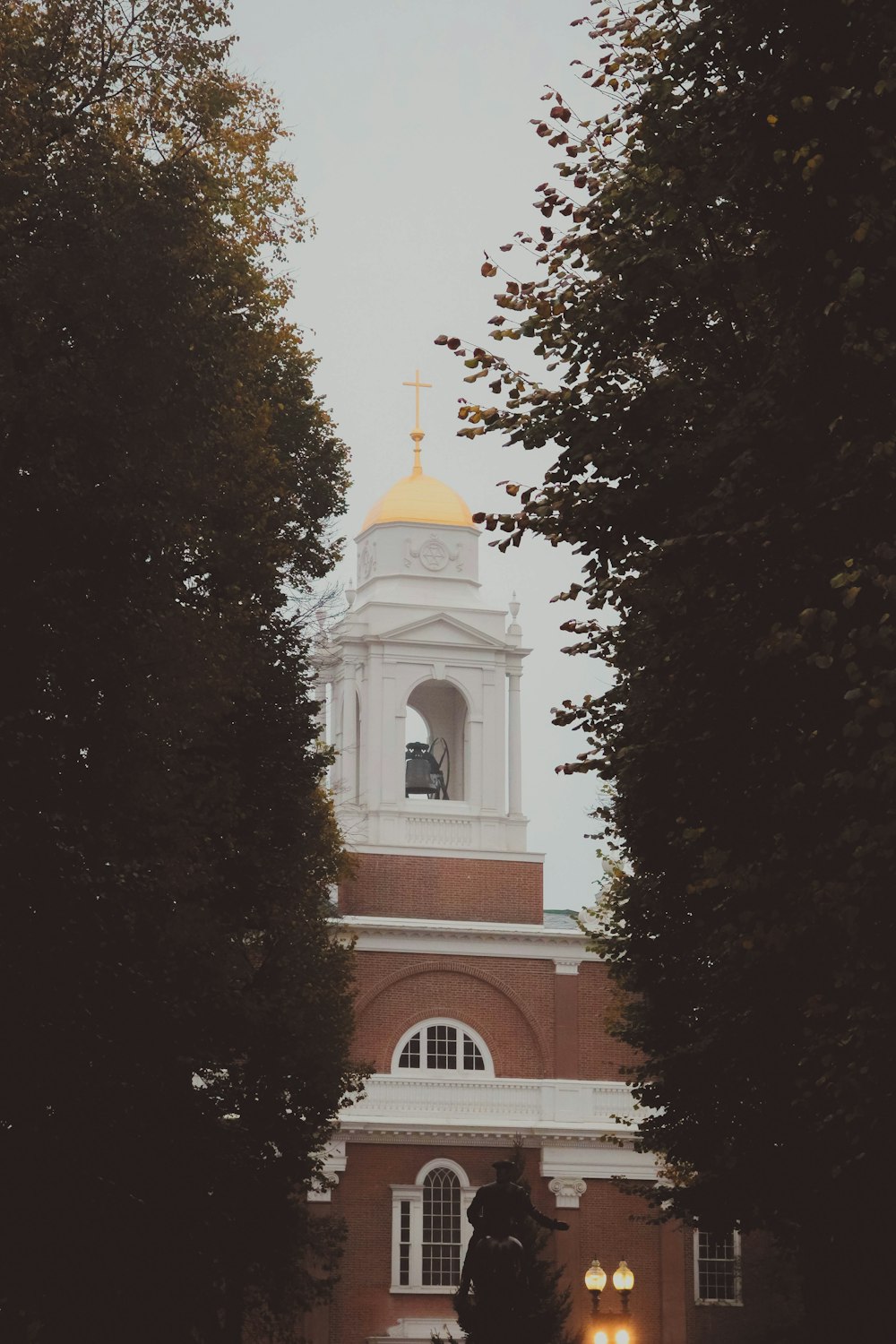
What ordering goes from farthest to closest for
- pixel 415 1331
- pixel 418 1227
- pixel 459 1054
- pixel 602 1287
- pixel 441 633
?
pixel 441 633 → pixel 459 1054 → pixel 418 1227 → pixel 415 1331 → pixel 602 1287

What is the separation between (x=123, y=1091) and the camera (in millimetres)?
17188

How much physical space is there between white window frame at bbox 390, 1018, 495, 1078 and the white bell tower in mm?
4093

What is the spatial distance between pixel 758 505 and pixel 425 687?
38.7m

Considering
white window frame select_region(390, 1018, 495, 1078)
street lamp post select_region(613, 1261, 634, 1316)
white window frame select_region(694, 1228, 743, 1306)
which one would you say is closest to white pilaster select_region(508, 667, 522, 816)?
white window frame select_region(390, 1018, 495, 1078)

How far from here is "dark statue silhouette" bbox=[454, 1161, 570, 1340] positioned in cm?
1792

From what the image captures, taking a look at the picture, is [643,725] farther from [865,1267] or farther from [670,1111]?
[670,1111]

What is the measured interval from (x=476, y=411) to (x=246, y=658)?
5.97m

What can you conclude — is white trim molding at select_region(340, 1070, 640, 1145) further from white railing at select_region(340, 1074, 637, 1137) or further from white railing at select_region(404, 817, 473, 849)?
white railing at select_region(404, 817, 473, 849)

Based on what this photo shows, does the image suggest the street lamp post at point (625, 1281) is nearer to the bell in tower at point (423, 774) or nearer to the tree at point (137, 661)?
the tree at point (137, 661)

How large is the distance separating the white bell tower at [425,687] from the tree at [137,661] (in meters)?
24.1

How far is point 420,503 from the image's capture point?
5278cm

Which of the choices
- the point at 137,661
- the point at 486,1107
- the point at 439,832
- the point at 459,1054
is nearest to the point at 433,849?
the point at 439,832

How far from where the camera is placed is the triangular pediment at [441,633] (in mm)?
50812

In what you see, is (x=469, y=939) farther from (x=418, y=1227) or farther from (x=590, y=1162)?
(x=418, y=1227)
